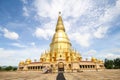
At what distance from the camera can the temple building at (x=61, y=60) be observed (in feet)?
197

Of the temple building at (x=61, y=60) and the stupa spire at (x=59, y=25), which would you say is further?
the stupa spire at (x=59, y=25)

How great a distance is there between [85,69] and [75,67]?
595 centimetres

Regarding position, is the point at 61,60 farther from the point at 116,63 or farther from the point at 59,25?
the point at 116,63

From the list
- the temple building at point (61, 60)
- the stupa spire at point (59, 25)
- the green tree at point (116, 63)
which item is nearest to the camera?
the temple building at point (61, 60)

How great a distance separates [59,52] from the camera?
6662 centimetres

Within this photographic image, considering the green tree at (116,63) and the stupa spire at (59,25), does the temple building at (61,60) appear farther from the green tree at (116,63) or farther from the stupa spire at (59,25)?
the green tree at (116,63)

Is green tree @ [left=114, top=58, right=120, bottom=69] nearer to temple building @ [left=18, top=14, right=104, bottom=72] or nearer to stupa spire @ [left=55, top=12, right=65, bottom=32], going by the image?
temple building @ [left=18, top=14, right=104, bottom=72]

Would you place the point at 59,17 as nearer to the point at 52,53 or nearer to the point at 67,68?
the point at 52,53

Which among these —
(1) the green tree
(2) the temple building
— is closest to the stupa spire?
(2) the temple building

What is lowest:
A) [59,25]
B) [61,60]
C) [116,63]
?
[116,63]

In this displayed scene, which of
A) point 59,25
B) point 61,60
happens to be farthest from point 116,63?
point 61,60

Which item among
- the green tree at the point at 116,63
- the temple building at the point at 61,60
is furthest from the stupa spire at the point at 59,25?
the green tree at the point at 116,63

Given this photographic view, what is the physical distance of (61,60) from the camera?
2354 inches

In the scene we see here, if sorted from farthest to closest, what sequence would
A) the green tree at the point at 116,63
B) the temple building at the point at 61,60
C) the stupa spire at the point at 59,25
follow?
the green tree at the point at 116,63, the stupa spire at the point at 59,25, the temple building at the point at 61,60
